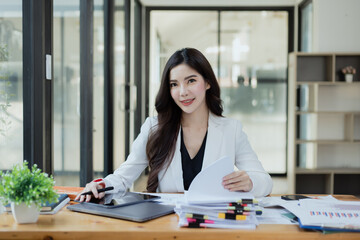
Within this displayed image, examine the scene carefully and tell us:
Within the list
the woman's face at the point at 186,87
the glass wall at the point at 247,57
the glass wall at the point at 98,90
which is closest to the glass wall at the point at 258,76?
the glass wall at the point at 247,57

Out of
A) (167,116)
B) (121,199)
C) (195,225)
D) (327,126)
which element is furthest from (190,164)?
(327,126)

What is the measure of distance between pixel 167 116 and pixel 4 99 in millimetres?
789

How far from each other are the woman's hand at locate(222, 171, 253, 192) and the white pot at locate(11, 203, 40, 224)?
0.61 m

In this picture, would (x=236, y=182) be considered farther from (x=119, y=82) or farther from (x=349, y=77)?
(x=349, y=77)

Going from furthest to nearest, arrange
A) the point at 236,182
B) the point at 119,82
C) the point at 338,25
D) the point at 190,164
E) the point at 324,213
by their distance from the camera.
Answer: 1. the point at 338,25
2. the point at 119,82
3. the point at 190,164
4. the point at 236,182
5. the point at 324,213

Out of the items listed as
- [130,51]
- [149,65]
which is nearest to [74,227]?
[130,51]

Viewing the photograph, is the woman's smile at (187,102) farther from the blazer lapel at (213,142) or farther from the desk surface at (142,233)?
the desk surface at (142,233)

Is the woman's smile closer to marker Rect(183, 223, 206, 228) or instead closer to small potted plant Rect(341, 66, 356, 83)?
marker Rect(183, 223, 206, 228)

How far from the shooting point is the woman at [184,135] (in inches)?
79.2

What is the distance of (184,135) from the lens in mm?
2166

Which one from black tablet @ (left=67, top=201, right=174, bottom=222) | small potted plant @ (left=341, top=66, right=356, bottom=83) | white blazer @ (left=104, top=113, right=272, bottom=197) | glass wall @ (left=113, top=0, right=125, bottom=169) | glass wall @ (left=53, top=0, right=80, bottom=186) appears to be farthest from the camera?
small potted plant @ (left=341, top=66, right=356, bottom=83)

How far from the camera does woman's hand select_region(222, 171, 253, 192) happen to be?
1.43 meters

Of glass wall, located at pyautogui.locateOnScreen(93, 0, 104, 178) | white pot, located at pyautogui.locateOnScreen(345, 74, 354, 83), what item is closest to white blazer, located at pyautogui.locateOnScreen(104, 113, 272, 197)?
glass wall, located at pyautogui.locateOnScreen(93, 0, 104, 178)

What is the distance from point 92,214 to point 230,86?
18.5 feet
